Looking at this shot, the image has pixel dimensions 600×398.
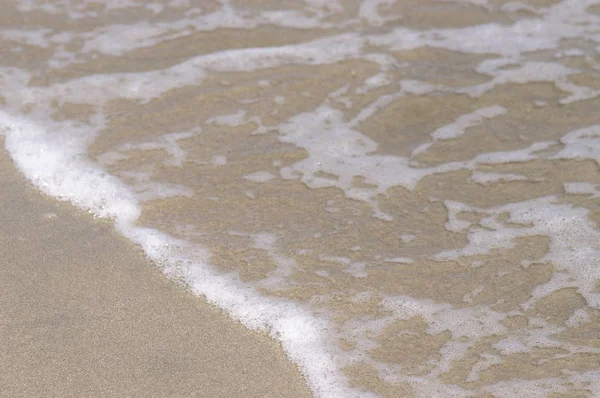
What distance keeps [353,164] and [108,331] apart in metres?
1.27

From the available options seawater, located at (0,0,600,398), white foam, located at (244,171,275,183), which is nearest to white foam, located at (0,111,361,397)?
seawater, located at (0,0,600,398)

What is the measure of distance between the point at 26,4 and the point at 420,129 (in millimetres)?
2488

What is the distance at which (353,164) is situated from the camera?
3223 mm

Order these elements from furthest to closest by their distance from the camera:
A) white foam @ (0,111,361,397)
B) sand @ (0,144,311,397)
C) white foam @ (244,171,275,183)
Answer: white foam @ (244,171,275,183)
white foam @ (0,111,361,397)
sand @ (0,144,311,397)

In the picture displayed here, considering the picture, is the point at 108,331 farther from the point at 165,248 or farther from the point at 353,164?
the point at 353,164

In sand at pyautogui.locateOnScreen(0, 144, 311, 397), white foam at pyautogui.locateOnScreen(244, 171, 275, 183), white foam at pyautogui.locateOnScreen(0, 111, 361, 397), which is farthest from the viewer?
white foam at pyautogui.locateOnScreen(244, 171, 275, 183)

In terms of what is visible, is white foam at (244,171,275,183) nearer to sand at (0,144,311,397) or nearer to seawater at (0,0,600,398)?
seawater at (0,0,600,398)

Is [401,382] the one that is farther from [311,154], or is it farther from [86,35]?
[86,35]

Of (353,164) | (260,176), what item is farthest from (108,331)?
(353,164)

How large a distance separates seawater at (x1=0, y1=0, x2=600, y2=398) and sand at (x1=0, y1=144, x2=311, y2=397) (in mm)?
85

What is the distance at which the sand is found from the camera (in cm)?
214

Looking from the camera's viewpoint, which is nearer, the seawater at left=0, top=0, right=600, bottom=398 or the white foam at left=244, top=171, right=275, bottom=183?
the seawater at left=0, top=0, right=600, bottom=398

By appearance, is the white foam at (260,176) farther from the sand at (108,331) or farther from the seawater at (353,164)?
the sand at (108,331)

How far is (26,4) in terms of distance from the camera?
4.67 m
